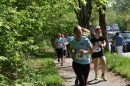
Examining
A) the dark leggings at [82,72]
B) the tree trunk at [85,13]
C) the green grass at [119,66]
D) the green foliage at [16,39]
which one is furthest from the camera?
the tree trunk at [85,13]

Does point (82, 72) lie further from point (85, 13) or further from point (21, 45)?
point (85, 13)

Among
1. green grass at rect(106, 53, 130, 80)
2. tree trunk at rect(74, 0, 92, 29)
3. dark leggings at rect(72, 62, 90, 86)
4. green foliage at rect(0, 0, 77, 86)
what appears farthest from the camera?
tree trunk at rect(74, 0, 92, 29)

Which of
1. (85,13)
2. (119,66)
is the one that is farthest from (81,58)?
(85,13)

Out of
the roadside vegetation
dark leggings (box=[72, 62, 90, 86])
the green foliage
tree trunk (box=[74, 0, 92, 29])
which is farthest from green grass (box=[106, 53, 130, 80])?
tree trunk (box=[74, 0, 92, 29])

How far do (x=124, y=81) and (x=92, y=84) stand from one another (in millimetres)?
1094

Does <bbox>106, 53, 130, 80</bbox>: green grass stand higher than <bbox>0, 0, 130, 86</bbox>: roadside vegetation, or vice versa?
<bbox>0, 0, 130, 86</bbox>: roadside vegetation

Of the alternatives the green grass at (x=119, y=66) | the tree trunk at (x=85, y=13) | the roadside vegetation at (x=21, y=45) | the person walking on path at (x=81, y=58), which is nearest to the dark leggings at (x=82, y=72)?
the person walking on path at (x=81, y=58)

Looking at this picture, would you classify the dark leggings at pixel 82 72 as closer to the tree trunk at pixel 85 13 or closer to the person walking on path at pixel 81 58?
the person walking on path at pixel 81 58

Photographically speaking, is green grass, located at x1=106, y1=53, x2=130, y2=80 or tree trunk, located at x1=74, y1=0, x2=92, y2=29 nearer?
green grass, located at x1=106, y1=53, x2=130, y2=80

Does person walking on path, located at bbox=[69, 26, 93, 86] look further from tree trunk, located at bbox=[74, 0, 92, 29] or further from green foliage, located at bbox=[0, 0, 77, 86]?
tree trunk, located at bbox=[74, 0, 92, 29]

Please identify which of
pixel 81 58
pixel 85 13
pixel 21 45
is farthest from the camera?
pixel 85 13

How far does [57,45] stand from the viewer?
590 inches

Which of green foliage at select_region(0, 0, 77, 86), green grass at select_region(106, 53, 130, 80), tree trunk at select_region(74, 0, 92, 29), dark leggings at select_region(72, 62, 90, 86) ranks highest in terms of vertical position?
tree trunk at select_region(74, 0, 92, 29)

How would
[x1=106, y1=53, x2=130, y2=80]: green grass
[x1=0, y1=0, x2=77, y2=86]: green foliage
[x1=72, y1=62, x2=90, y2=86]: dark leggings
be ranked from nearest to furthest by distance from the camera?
[x1=0, y1=0, x2=77, y2=86]: green foliage → [x1=72, y1=62, x2=90, y2=86]: dark leggings → [x1=106, y1=53, x2=130, y2=80]: green grass
